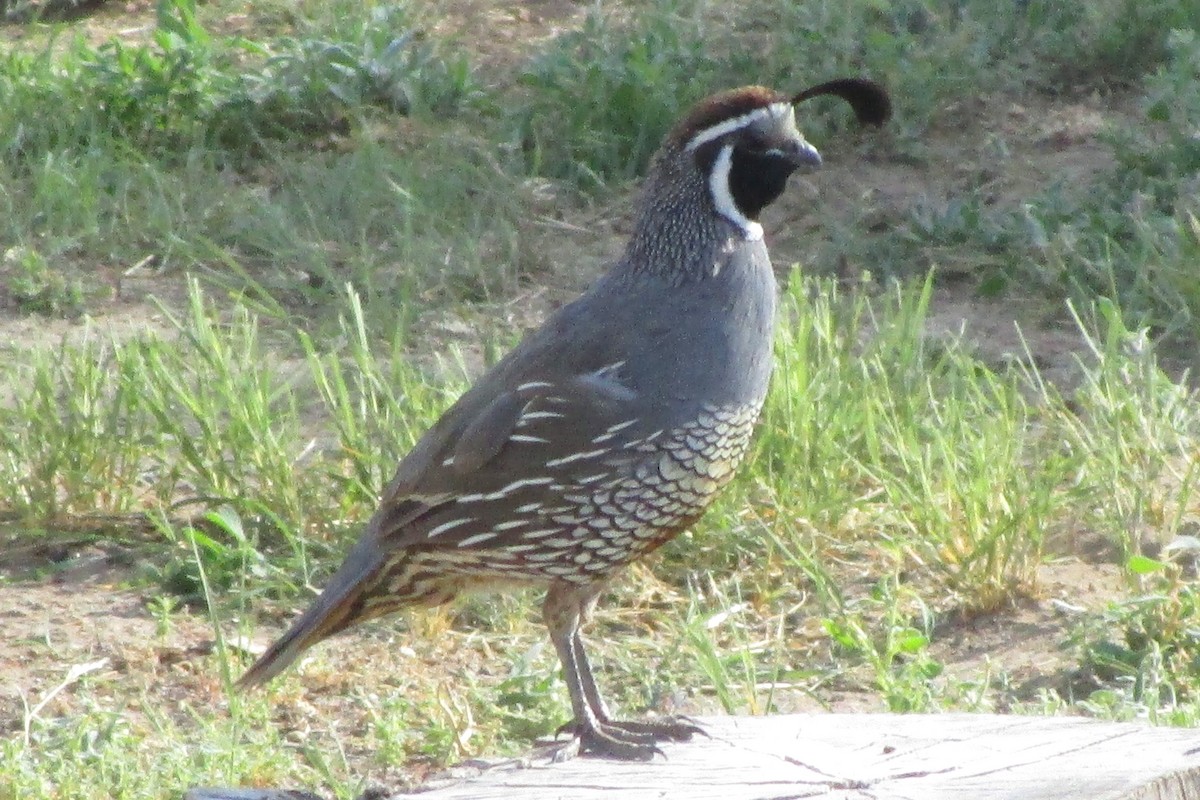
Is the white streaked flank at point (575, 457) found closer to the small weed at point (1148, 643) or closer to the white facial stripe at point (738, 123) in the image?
the white facial stripe at point (738, 123)

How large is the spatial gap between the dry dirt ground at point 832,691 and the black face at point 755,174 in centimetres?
96

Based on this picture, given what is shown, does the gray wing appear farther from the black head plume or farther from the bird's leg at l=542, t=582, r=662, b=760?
the black head plume

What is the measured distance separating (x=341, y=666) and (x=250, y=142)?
3050 millimetres

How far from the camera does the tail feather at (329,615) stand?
3.26m

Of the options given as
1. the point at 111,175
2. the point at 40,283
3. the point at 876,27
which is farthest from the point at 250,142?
the point at 876,27

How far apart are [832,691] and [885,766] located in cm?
129

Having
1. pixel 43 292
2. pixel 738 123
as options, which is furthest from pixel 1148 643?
pixel 43 292

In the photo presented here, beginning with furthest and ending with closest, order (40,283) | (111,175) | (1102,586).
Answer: (111,175)
(40,283)
(1102,586)

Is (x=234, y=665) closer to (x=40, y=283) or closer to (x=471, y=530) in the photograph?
(x=471, y=530)

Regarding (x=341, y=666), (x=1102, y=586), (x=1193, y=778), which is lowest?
(x=341, y=666)

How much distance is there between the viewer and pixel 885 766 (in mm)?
2398

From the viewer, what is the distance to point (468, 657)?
384 cm

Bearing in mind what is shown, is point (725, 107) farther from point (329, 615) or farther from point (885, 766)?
point (885, 766)

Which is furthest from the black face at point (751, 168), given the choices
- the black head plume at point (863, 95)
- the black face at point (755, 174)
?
the black head plume at point (863, 95)
